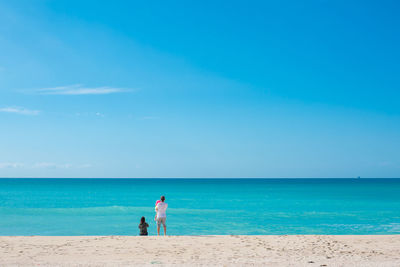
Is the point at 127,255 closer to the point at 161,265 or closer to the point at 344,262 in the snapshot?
the point at 161,265

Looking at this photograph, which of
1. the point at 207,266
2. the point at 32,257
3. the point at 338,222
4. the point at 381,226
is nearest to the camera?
the point at 207,266

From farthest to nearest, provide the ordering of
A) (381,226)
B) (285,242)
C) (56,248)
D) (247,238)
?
(381,226) < (247,238) < (285,242) < (56,248)

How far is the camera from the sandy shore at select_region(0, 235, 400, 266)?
30.8 feet

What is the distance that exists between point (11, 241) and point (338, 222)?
1999 cm

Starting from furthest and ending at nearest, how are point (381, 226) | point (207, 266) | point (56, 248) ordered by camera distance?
point (381, 226) → point (56, 248) → point (207, 266)

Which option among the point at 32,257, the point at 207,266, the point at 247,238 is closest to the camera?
the point at 207,266

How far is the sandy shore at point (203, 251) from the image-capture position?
9.40m

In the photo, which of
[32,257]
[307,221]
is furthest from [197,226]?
[32,257]

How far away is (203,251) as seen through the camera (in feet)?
36.0

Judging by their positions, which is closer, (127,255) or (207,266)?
(207,266)

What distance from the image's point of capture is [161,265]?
9031mm

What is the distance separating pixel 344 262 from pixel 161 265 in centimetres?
472

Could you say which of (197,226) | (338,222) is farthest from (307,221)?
(197,226)

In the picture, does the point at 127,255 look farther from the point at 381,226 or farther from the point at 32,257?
the point at 381,226
